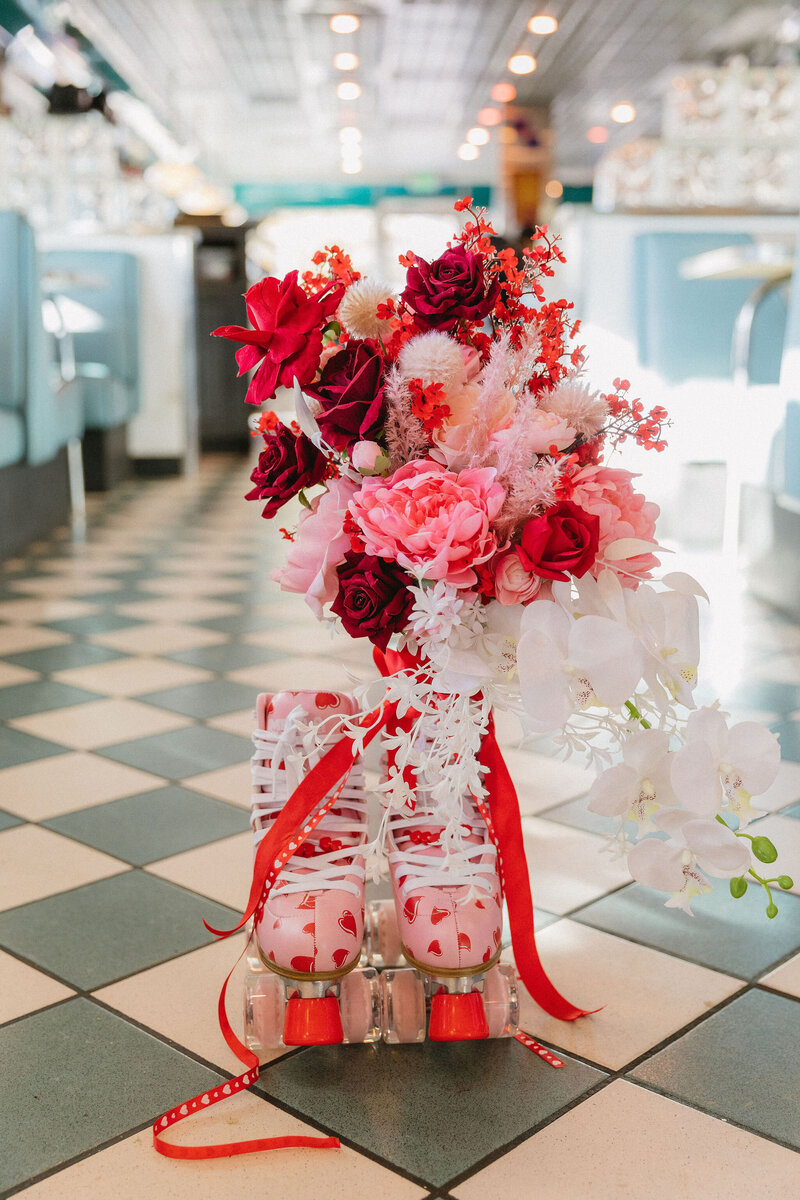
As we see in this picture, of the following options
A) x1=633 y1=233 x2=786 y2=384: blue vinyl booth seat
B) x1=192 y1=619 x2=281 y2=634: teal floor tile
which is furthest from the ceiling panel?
x1=192 y1=619 x2=281 y2=634: teal floor tile

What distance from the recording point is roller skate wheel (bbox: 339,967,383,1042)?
88cm

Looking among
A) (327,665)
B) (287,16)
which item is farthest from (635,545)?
(287,16)

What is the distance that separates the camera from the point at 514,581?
2.50 ft

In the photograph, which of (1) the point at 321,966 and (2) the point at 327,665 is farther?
(2) the point at 327,665

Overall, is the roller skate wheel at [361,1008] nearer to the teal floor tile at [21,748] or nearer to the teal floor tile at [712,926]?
the teal floor tile at [712,926]

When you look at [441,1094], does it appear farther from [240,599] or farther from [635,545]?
[240,599]

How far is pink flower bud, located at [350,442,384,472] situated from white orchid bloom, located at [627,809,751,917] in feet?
1.05

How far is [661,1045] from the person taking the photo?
2.97 feet

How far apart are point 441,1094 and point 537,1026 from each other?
0.44 ft

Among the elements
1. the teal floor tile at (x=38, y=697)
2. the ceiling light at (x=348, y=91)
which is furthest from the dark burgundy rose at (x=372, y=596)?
the ceiling light at (x=348, y=91)

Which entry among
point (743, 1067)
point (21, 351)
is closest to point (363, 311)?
point (743, 1067)

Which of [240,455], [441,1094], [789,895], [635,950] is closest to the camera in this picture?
[441,1094]

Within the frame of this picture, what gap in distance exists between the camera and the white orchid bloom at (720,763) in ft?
2.22

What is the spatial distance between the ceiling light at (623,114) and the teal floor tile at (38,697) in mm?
12625
